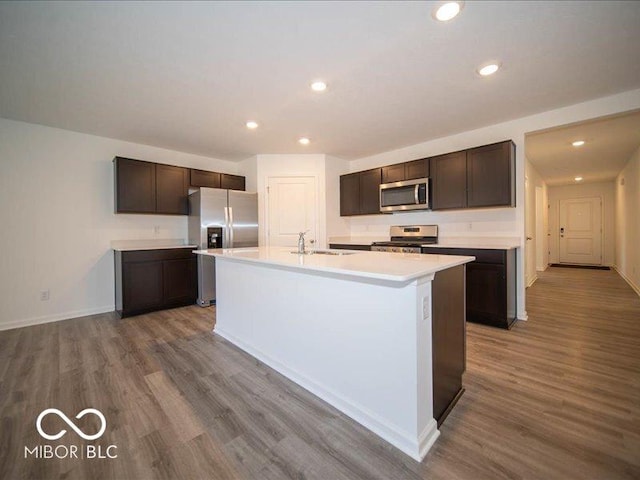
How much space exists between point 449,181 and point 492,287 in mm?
1477

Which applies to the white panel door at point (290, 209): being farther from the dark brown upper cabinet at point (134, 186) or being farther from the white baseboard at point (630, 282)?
the white baseboard at point (630, 282)

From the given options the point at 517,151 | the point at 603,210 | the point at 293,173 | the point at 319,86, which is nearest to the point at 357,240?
the point at 293,173

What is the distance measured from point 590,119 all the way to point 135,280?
568 cm

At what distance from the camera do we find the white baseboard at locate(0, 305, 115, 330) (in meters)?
3.29

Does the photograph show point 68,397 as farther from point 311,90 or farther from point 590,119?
point 590,119

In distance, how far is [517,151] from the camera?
134 inches

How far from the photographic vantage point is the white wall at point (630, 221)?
4.54 meters

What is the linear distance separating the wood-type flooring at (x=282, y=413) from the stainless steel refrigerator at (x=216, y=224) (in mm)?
1340

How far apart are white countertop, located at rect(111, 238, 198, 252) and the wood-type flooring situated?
1.31m

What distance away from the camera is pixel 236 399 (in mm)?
1859

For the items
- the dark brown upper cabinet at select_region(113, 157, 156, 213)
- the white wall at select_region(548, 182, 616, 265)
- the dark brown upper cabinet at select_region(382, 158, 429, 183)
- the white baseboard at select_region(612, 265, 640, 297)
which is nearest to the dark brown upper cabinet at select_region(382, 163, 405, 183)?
the dark brown upper cabinet at select_region(382, 158, 429, 183)

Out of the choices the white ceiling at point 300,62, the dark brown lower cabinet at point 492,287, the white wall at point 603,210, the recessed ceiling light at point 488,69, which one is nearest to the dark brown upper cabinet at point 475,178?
the white ceiling at point 300,62

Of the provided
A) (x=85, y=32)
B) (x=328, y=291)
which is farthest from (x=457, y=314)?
(x=85, y=32)

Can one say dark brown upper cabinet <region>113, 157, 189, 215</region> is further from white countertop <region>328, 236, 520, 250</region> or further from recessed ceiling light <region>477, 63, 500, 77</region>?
recessed ceiling light <region>477, 63, 500, 77</region>
